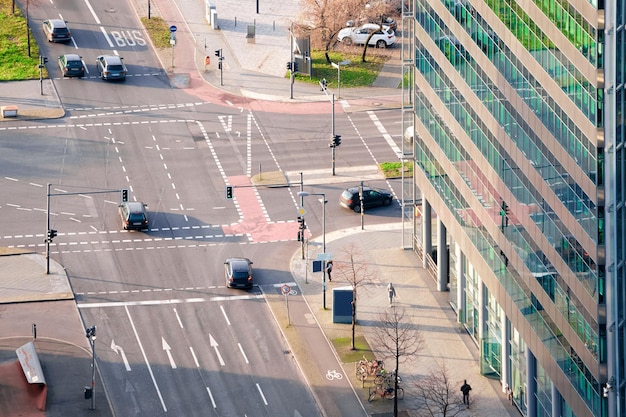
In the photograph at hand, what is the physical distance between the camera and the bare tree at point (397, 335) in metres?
120

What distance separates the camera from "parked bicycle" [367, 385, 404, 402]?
118 meters

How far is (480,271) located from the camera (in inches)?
4754

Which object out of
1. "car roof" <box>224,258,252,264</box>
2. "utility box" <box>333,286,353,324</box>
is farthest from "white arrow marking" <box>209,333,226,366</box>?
"utility box" <box>333,286,353,324</box>

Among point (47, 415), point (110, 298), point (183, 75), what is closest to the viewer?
point (47, 415)

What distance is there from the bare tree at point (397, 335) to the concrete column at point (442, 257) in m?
4.62

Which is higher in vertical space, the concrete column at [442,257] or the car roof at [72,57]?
the car roof at [72,57]

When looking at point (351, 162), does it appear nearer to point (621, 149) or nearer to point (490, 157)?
point (490, 157)

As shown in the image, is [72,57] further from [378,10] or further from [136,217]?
[136,217]

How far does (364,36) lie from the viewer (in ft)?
602

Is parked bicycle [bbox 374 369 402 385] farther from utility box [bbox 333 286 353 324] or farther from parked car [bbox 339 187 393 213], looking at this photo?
parked car [bbox 339 187 393 213]

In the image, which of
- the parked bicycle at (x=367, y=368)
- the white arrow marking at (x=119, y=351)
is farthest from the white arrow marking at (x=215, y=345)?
the parked bicycle at (x=367, y=368)

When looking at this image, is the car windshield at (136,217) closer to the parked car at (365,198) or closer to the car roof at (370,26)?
the parked car at (365,198)

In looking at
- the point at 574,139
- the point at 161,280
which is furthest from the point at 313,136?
the point at 574,139

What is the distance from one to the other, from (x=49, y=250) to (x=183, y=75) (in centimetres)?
4308
